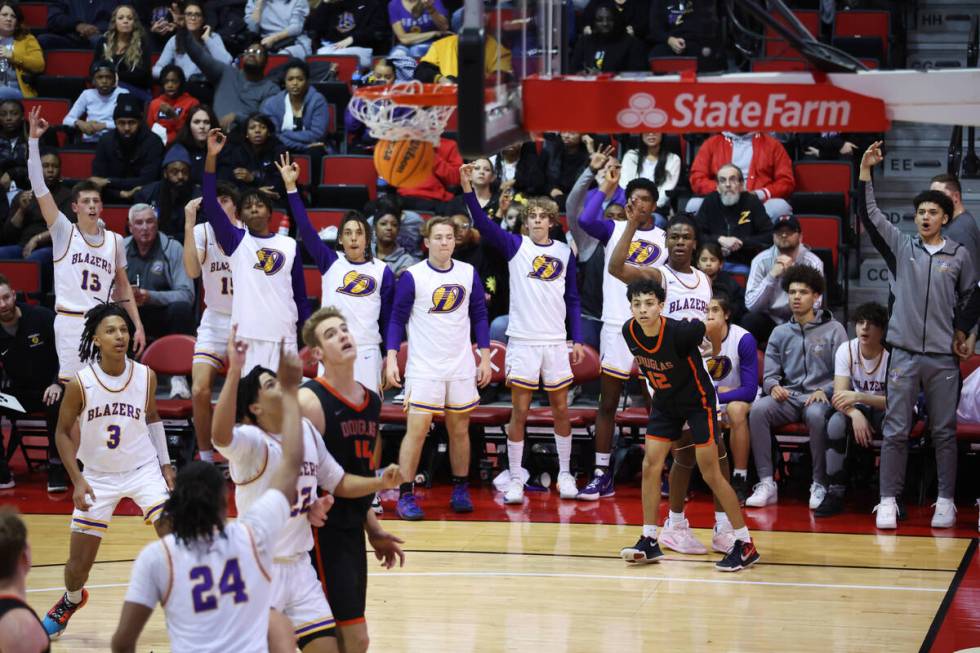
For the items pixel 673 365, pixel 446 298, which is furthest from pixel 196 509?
pixel 446 298

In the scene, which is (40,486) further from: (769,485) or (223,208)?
(769,485)

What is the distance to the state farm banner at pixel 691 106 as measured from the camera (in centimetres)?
548

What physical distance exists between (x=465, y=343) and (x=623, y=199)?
2.02 meters

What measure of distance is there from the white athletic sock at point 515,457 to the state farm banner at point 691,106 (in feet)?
15.8

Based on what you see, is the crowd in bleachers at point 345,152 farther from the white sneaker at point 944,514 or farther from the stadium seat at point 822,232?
the white sneaker at point 944,514

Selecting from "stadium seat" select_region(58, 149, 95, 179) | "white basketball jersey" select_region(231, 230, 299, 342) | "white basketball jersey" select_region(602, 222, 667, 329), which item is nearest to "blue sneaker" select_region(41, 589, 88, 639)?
"white basketball jersey" select_region(231, 230, 299, 342)

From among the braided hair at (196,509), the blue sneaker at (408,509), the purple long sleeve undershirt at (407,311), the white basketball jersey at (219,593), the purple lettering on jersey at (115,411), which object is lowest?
the blue sneaker at (408,509)

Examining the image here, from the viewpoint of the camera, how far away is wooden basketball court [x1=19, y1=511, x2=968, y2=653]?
687 cm

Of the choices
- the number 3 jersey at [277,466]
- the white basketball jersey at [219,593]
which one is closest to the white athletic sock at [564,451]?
the number 3 jersey at [277,466]

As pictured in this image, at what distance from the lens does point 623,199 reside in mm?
10750

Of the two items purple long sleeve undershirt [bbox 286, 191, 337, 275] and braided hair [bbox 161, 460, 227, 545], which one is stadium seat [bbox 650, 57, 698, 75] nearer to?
purple long sleeve undershirt [bbox 286, 191, 337, 275]

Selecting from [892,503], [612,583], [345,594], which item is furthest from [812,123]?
[892,503]

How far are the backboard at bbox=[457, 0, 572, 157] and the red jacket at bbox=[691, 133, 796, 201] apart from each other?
563 cm

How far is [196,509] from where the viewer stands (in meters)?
4.29
